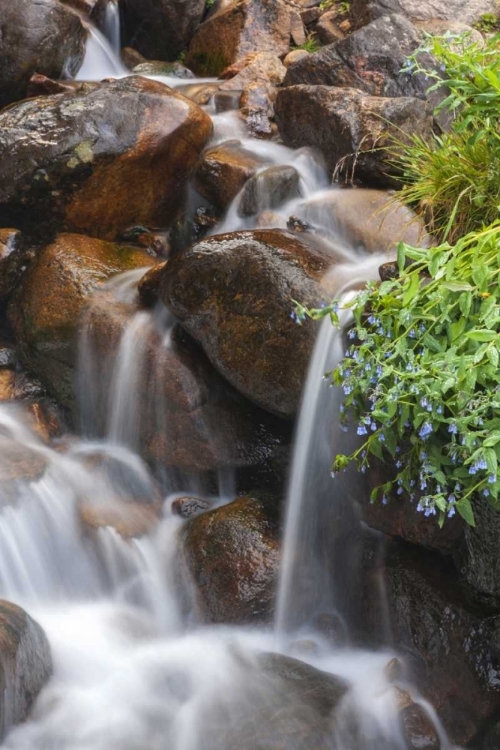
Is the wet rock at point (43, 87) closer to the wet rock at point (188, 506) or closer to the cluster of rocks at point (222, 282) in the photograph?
the cluster of rocks at point (222, 282)

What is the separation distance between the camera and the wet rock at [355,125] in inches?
251

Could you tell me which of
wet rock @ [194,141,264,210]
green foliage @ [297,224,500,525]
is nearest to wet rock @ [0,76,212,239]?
wet rock @ [194,141,264,210]

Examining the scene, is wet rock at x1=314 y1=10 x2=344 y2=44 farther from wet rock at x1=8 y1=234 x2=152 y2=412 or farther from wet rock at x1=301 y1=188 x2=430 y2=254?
wet rock at x1=8 y1=234 x2=152 y2=412

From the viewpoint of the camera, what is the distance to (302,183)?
21.8 feet

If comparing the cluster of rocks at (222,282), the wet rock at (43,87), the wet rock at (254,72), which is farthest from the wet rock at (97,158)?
the wet rock at (254,72)

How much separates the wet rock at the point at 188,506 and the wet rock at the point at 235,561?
14.7 inches

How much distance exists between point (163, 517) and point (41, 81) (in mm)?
5015

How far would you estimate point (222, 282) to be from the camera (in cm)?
471

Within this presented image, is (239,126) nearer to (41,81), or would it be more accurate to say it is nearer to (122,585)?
(41,81)

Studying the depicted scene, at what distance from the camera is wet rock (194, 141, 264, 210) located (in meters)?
6.60

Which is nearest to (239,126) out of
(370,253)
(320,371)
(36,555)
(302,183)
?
(302,183)

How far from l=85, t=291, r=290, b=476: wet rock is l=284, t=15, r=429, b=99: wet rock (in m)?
3.97

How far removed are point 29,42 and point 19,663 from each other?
6.60 metres

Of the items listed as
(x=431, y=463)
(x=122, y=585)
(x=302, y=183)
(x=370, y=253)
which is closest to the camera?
(x=431, y=463)
